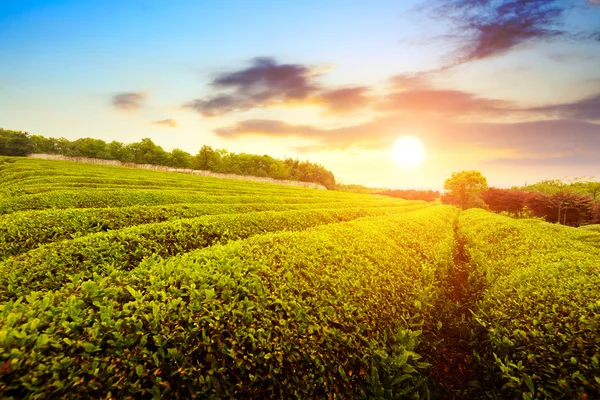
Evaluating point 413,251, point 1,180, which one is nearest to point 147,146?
A: point 1,180

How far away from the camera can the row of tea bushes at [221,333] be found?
100 inches

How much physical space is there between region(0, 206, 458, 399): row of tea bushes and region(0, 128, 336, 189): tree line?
76.0 meters

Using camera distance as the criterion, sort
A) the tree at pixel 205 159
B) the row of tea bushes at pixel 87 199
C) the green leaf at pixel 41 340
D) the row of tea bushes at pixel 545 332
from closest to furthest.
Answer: the green leaf at pixel 41 340 < the row of tea bushes at pixel 545 332 < the row of tea bushes at pixel 87 199 < the tree at pixel 205 159

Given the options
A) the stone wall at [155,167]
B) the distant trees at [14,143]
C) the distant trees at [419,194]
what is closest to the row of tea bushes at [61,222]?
the stone wall at [155,167]

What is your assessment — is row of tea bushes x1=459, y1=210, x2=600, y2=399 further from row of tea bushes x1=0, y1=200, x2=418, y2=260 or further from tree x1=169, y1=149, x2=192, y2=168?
tree x1=169, y1=149, x2=192, y2=168

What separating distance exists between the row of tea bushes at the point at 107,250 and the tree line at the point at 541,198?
4545 centimetres

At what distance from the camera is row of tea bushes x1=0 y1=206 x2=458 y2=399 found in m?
2.54

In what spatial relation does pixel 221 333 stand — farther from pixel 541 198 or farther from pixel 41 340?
pixel 541 198

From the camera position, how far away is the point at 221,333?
343 cm

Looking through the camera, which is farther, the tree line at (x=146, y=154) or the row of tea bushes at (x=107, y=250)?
the tree line at (x=146, y=154)

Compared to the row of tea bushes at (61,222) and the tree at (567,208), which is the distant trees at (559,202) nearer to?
the tree at (567,208)

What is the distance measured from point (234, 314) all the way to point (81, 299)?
195 cm

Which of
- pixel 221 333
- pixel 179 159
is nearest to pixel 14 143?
pixel 179 159

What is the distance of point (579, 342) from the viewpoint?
3783 mm
